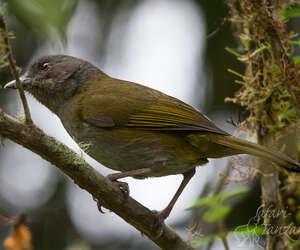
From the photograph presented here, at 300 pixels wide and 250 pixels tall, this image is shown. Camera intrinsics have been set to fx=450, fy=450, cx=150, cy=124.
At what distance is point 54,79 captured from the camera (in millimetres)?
4398

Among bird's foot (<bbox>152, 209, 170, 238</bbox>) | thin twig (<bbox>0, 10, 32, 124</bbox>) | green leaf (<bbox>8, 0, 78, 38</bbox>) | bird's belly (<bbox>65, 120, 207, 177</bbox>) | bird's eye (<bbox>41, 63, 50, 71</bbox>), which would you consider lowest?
bird's foot (<bbox>152, 209, 170, 238</bbox>)

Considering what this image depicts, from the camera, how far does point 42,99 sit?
4.34 metres

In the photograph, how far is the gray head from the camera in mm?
4305

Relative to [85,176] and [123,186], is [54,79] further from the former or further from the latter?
[85,176]

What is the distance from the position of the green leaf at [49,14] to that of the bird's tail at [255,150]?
2008mm

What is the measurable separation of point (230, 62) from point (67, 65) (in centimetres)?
233

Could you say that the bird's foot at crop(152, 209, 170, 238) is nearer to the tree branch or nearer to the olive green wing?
the tree branch

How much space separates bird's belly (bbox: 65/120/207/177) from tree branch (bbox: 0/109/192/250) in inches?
25.9

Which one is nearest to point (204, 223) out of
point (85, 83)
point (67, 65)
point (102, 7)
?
point (85, 83)

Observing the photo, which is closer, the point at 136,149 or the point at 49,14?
the point at 49,14

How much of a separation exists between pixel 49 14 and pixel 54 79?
3.15m

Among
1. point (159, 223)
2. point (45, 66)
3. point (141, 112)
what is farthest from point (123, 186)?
point (45, 66)

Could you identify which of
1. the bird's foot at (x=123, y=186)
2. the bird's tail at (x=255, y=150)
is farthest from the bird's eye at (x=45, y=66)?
the bird's tail at (x=255, y=150)

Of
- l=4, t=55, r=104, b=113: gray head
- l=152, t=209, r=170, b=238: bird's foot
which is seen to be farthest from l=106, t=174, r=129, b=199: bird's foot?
l=4, t=55, r=104, b=113: gray head
